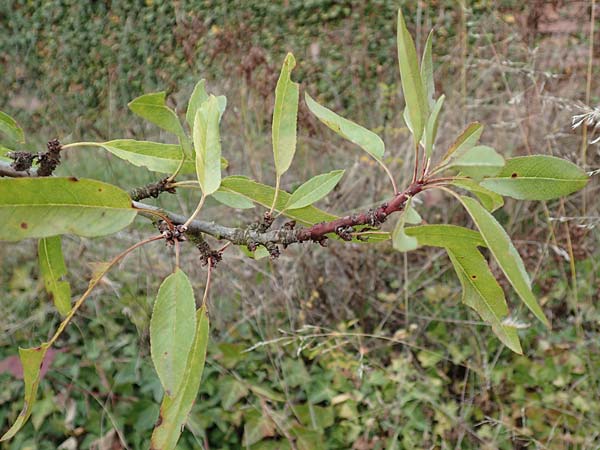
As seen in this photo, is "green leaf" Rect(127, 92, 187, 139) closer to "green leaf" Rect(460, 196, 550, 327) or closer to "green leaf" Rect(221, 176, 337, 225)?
"green leaf" Rect(221, 176, 337, 225)

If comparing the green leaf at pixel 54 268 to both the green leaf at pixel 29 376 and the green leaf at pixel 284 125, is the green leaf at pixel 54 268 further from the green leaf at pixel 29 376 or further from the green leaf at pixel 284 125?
the green leaf at pixel 284 125

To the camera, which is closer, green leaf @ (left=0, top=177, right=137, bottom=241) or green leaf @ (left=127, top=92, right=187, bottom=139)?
green leaf @ (left=0, top=177, right=137, bottom=241)

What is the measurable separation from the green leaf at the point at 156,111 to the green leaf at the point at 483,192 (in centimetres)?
23

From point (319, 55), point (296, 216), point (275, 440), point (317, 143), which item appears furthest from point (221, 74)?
point (296, 216)

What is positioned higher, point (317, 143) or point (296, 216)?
point (296, 216)

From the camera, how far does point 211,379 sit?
1.57 meters

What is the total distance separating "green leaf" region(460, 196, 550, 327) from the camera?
31cm

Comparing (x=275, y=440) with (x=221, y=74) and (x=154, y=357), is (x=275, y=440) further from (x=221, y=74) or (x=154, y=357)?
(x=221, y=74)

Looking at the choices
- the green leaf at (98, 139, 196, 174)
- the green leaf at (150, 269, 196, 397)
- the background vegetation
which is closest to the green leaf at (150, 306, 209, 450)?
the green leaf at (150, 269, 196, 397)

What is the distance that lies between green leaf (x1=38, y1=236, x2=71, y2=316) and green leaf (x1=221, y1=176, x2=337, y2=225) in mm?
151

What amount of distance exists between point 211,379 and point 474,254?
1252 mm

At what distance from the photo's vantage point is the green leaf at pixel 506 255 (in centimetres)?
31

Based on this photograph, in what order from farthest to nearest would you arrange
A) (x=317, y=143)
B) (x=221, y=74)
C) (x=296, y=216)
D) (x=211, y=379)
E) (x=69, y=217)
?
(x=221, y=74) < (x=317, y=143) < (x=211, y=379) < (x=296, y=216) < (x=69, y=217)

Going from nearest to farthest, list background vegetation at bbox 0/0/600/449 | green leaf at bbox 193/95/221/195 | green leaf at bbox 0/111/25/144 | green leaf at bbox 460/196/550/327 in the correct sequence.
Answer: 1. green leaf at bbox 460/196/550/327
2. green leaf at bbox 193/95/221/195
3. green leaf at bbox 0/111/25/144
4. background vegetation at bbox 0/0/600/449
